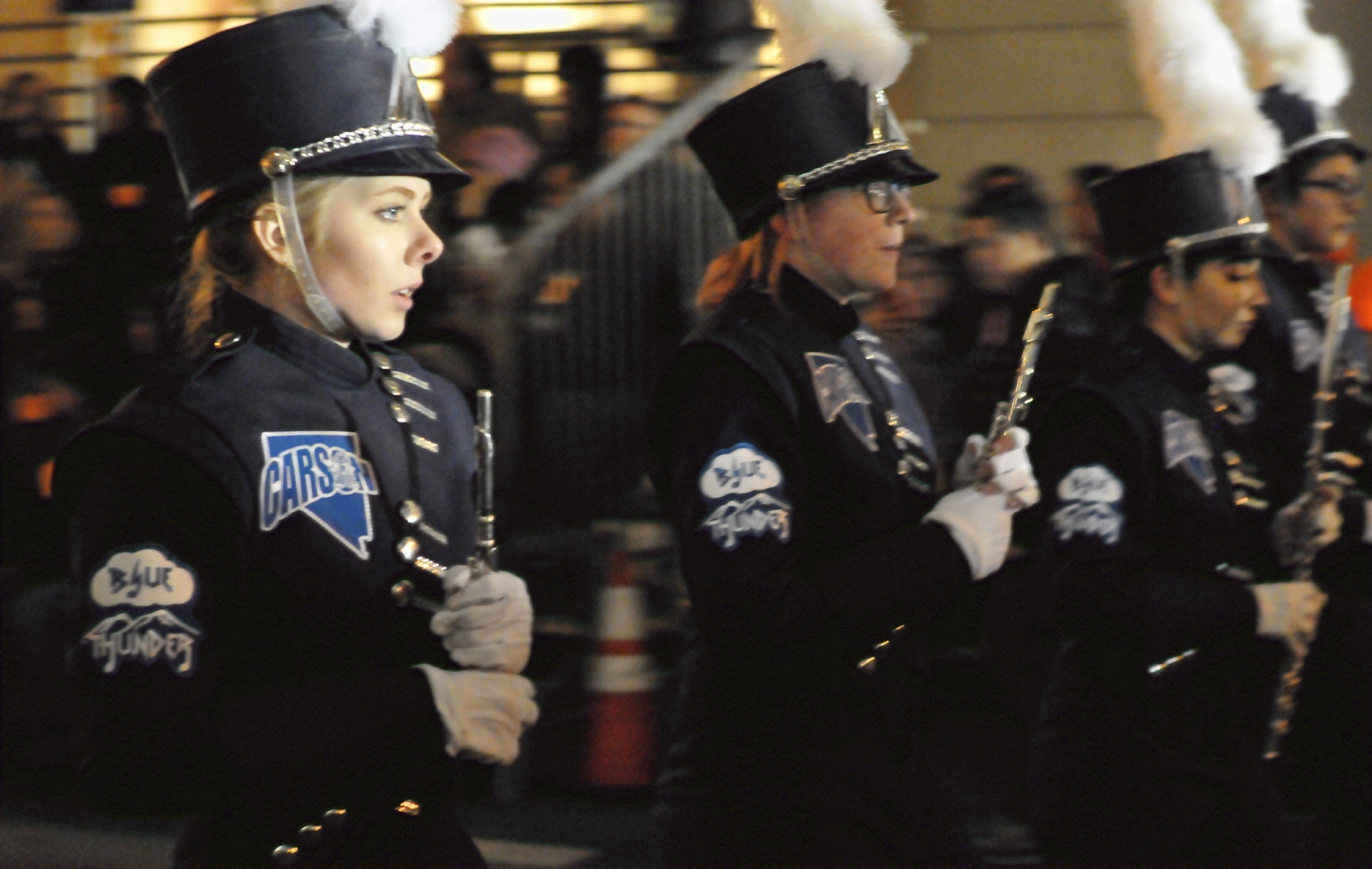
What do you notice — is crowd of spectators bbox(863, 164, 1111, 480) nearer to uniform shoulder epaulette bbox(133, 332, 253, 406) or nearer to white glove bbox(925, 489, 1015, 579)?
white glove bbox(925, 489, 1015, 579)

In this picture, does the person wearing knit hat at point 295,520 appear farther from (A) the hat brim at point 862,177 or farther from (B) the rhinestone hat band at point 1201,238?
(B) the rhinestone hat band at point 1201,238

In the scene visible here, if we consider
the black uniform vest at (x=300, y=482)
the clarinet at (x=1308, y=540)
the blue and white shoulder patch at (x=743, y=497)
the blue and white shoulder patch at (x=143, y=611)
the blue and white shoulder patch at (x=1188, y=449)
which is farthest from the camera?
the clarinet at (x=1308, y=540)

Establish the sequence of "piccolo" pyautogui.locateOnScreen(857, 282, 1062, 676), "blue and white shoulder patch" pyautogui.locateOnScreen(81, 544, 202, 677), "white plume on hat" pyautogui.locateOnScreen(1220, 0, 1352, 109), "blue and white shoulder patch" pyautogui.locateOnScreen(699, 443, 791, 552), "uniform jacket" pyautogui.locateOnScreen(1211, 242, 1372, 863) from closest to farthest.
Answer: "blue and white shoulder patch" pyautogui.locateOnScreen(81, 544, 202, 677) → "blue and white shoulder patch" pyautogui.locateOnScreen(699, 443, 791, 552) → "piccolo" pyautogui.locateOnScreen(857, 282, 1062, 676) → "uniform jacket" pyautogui.locateOnScreen(1211, 242, 1372, 863) → "white plume on hat" pyautogui.locateOnScreen(1220, 0, 1352, 109)

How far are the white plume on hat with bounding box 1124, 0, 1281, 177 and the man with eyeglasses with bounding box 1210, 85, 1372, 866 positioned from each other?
2.04 feet

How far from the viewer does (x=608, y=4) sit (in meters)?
10.5

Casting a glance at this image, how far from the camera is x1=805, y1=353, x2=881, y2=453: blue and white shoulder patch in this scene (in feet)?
10.5

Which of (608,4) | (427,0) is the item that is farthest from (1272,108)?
(608,4)

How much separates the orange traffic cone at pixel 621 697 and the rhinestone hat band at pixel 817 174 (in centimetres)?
361

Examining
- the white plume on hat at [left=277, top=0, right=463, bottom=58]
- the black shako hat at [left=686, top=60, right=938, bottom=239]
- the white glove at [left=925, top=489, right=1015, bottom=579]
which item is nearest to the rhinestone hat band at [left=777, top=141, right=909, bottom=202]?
the black shako hat at [left=686, top=60, right=938, bottom=239]

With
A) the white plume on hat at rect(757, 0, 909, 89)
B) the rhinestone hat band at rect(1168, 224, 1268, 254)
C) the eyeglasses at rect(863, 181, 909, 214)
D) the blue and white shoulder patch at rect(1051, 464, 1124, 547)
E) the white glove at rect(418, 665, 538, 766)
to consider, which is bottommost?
the white glove at rect(418, 665, 538, 766)

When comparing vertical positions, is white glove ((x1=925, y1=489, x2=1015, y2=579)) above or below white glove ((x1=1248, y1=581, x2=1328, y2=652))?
above

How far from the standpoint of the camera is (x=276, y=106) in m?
2.55

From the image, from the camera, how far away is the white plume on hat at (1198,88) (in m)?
4.60

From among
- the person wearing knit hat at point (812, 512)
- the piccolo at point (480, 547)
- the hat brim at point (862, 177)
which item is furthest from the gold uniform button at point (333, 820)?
the hat brim at point (862, 177)
